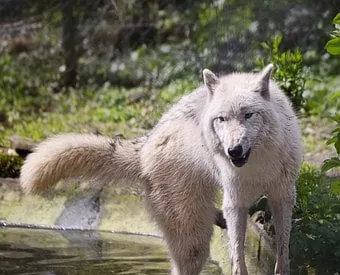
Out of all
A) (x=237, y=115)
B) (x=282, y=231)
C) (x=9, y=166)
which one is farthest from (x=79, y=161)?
(x=9, y=166)

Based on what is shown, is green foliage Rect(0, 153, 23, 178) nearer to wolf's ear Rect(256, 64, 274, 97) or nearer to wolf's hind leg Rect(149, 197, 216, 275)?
wolf's hind leg Rect(149, 197, 216, 275)

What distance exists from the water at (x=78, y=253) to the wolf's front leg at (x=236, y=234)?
1.00 m

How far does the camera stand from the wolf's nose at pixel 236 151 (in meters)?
5.25

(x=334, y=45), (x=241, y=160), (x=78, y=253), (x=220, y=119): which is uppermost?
(x=334, y=45)

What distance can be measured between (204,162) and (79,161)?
875mm

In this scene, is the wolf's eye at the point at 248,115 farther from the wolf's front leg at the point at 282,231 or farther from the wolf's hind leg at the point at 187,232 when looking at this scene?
the wolf's hind leg at the point at 187,232

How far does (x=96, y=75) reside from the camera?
13.4 meters

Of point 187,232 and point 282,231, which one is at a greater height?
point 282,231

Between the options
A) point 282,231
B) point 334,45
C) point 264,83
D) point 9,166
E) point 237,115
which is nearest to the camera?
point 334,45

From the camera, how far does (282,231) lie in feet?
19.0

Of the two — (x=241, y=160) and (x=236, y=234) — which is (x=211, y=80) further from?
(x=236, y=234)

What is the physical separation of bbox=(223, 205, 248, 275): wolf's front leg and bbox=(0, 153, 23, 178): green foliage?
3432 millimetres

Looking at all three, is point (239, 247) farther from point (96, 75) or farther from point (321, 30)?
point (96, 75)

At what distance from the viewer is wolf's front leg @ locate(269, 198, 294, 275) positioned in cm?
577
